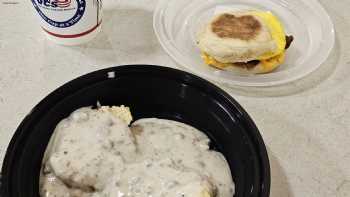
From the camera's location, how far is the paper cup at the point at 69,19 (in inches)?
32.8

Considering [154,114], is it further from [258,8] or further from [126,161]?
[258,8]

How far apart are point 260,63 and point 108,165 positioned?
38 centimetres

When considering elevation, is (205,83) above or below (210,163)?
above

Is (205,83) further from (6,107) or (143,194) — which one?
(6,107)

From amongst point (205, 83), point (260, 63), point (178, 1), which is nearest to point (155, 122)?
point (205, 83)

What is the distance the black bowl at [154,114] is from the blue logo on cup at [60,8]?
0.54 feet

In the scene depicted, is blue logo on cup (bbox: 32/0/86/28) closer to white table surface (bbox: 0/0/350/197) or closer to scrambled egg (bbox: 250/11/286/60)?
white table surface (bbox: 0/0/350/197)

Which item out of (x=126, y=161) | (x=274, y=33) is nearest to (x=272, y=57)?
(x=274, y=33)

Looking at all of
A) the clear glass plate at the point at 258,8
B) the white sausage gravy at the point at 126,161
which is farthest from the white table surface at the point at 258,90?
the white sausage gravy at the point at 126,161

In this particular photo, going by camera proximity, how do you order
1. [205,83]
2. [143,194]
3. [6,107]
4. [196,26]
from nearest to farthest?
[143,194] < [205,83] < [6,107] < [196,26]

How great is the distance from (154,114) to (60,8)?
10.4 inches

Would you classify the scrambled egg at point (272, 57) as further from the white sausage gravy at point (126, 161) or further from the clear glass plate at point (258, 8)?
the white sausage gravy at point (126, 161)

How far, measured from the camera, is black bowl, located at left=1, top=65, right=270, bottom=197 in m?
0.64

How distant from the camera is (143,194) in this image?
0.64 metres
